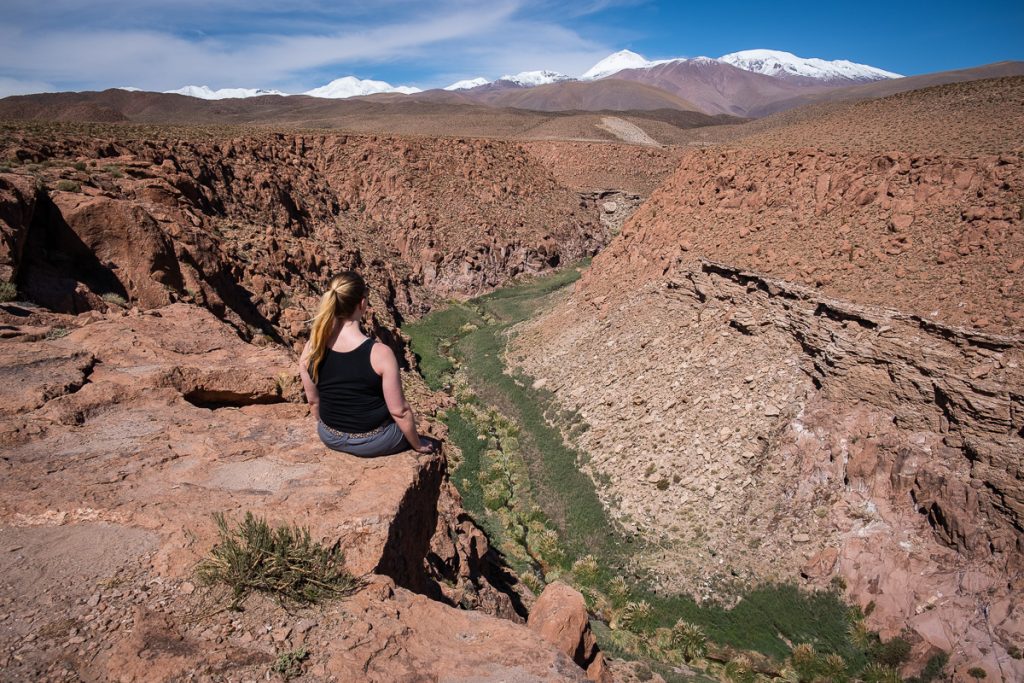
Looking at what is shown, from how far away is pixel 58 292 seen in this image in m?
10.0

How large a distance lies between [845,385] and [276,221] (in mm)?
26658

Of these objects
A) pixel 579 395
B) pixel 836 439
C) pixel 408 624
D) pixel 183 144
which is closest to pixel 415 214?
pixel 183 144

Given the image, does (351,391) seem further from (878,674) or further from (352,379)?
(878,674)

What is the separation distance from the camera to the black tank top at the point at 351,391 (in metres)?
5.11

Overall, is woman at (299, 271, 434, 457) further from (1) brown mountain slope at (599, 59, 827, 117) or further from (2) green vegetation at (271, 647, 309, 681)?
(1) brown mountain slope at (599, 59, 827, 117)

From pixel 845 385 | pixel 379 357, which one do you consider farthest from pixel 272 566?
pixel 845 385

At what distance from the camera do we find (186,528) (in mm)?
4512

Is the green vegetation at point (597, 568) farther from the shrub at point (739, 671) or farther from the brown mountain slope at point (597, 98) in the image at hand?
the brown mountain slope at point (597, 98)

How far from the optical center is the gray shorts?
5.61 m

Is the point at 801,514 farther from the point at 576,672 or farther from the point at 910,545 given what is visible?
the point at 576,672

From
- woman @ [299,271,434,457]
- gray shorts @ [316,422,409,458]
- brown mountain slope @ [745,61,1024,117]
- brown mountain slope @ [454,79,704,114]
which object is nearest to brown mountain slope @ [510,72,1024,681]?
gray shorts @ [316,422,409,458]

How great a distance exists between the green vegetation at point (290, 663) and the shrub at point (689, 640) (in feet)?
34.9

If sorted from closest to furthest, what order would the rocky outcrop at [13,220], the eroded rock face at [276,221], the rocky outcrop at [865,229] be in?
the rocky outcrop at [13,220]
the eroded rock face at [276,221]
the rocky outcrop at [865,229]

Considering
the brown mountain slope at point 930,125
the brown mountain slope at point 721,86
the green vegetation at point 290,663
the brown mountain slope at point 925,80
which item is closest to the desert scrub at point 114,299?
the green vegetation at point 290,663
